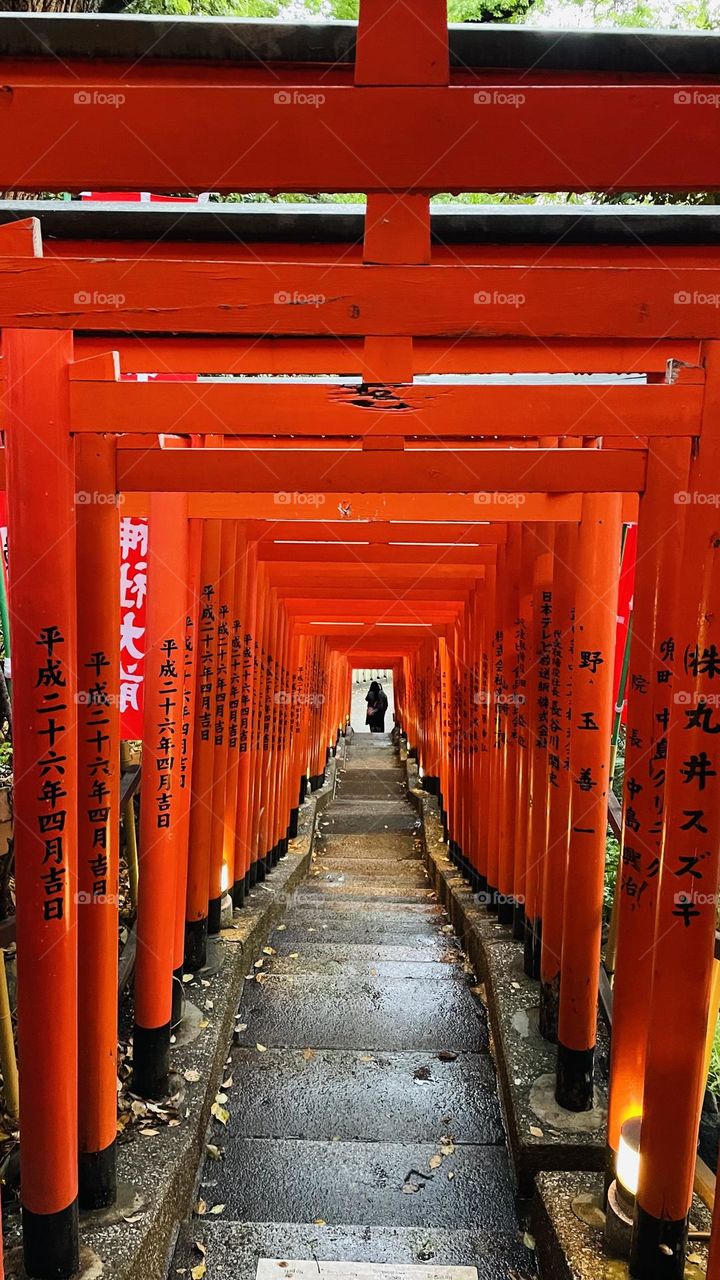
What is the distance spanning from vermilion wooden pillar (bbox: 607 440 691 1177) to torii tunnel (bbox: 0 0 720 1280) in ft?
0.06

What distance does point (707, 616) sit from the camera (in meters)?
3.08

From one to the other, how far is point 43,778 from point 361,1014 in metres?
4.19

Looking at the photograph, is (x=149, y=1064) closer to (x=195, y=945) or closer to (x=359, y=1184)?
(x=359, y=1184)

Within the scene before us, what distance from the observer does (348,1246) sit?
4.07 m

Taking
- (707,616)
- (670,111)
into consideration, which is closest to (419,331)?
(670,111)

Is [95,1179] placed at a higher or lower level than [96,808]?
lower

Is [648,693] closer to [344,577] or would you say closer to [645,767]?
[645,767]

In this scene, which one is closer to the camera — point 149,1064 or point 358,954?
point 149,1064

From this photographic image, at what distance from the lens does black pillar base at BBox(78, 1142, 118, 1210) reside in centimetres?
377

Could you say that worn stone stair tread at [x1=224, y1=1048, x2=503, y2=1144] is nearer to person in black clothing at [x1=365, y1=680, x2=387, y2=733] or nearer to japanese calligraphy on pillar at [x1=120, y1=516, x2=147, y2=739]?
japanese calligraphy on pillar at [x1=120, y1=516, x2=147, y2=739]

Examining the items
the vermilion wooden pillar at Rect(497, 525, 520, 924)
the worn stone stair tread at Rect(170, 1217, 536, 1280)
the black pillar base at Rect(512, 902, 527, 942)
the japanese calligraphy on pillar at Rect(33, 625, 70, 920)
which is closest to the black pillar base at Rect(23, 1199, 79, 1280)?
the worn stone stair tread at Rect(170, 1217, 536, 1280)

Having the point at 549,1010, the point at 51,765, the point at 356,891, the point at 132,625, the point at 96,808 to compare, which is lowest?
the point at 356,891

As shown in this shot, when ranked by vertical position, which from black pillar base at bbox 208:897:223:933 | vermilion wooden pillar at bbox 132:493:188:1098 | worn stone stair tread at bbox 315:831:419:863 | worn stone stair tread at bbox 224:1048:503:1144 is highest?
vermilion wooden pillar at bbox 132:493:188:1098

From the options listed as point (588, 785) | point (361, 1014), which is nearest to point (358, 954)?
point (361, 1014)
